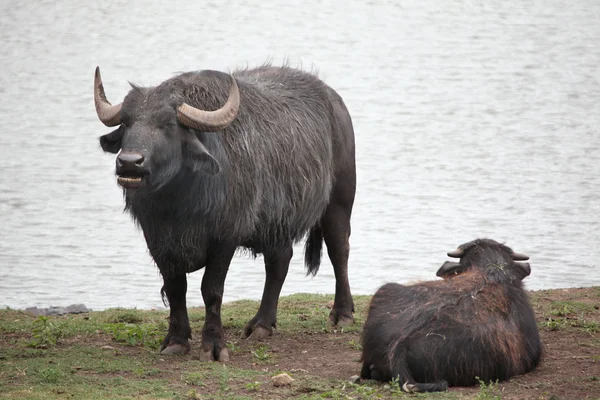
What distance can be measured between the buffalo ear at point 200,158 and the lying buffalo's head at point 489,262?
1946mm

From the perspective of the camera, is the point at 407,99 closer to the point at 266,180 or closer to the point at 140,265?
the point at 140,265

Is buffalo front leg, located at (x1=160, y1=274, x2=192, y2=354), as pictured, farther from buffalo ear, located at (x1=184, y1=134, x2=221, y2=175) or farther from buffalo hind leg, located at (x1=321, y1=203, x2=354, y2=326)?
buffalo hind leg, located at (x1=321, y1=203, x2=354, y2=326)

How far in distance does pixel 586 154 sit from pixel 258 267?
388 inches

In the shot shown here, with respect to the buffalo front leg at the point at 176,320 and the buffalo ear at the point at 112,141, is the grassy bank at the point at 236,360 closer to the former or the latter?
the buffalo front leg at the point at 176,320

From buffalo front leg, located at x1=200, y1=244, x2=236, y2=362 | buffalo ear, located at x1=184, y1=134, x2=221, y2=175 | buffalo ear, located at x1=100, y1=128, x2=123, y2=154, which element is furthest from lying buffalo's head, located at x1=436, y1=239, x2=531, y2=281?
buffalo ear, located at x1=100, y1=128, x2=123, y2=154

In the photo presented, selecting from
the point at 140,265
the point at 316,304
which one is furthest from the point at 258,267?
the point at 316,304

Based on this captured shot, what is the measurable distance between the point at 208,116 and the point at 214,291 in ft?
4.59

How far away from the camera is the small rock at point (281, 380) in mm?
8031

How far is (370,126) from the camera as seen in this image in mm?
26766

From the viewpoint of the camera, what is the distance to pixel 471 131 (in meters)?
26.2

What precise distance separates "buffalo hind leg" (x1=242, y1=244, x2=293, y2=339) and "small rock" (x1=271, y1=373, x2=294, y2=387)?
1.91 metres

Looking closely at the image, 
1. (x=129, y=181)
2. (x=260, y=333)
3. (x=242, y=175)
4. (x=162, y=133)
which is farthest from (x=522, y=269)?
(x=129, y=181)

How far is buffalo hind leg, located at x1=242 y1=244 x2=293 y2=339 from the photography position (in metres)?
10.0

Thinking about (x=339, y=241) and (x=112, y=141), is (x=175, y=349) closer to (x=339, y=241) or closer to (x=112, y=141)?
(x=112, y=141)
